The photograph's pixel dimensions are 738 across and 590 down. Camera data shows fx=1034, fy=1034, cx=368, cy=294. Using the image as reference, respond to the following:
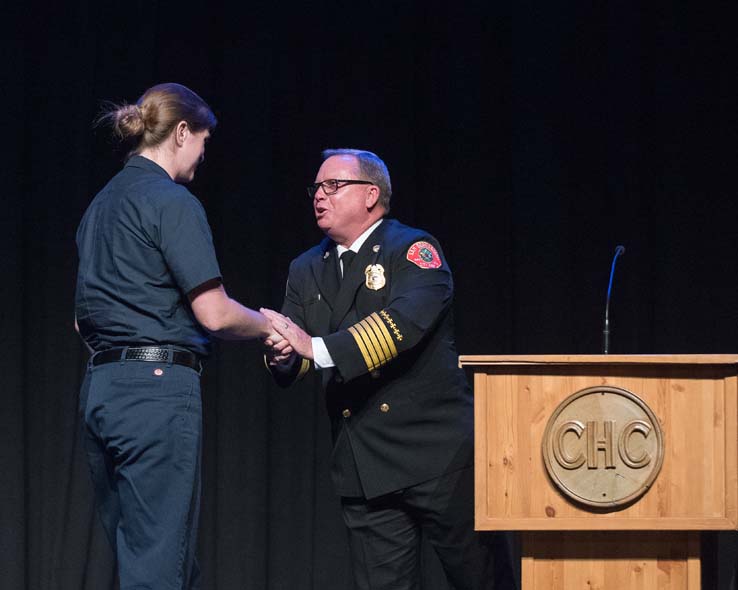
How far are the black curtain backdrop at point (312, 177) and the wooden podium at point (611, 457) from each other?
161 cm

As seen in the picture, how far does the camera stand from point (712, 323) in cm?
396

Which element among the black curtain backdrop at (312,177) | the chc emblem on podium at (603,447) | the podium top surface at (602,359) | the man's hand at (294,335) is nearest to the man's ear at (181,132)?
the man's hand at (294,335)

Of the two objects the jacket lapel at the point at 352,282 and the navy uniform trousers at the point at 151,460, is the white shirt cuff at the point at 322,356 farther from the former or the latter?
the navy uniform trousers at the point at 151,460

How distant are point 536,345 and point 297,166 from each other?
1.18 meters

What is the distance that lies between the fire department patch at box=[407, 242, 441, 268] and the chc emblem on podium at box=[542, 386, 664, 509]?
27.1 inches

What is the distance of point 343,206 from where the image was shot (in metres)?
3.06

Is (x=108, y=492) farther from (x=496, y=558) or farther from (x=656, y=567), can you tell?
(x=656, y=567)

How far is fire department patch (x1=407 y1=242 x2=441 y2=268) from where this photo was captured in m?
2.91

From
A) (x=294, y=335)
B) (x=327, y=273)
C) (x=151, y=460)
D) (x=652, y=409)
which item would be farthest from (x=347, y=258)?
(x=652, y=409)

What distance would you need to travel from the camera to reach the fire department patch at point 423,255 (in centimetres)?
291

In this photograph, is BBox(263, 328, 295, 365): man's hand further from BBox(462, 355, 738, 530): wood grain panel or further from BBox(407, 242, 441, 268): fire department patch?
BBox(462, 355, 738, 530): wood grain panel

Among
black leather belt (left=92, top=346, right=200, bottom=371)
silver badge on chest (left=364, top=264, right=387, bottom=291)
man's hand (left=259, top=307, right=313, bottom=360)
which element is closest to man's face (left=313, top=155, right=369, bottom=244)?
silver badge on chest (left=364, top=264, right=387, bottom=291)

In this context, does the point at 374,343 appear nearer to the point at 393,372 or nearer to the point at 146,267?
the point at 393,372

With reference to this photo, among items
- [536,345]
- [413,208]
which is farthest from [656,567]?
[413,208]
